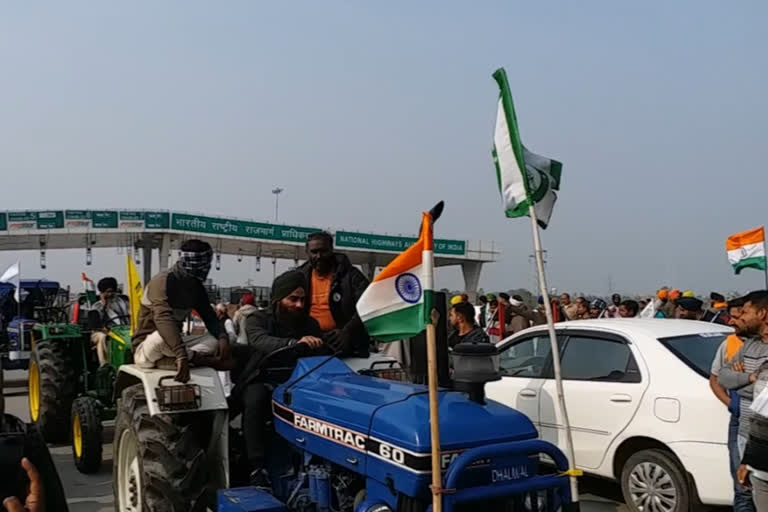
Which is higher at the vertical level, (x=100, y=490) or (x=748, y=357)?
(x=748, y=357)

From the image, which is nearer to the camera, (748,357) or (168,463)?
(168,463)

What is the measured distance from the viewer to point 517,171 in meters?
4.52

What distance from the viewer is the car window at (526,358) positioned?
6461mm

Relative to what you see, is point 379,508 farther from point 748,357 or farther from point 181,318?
point 748,357

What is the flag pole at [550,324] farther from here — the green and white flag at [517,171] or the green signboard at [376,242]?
the green signboard at [376,242]

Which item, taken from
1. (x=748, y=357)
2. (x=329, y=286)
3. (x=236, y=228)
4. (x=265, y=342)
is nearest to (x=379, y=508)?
(x=265, y=342)

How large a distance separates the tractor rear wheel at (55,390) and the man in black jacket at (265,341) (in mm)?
4212

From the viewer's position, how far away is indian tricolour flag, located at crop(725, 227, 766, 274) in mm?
8781

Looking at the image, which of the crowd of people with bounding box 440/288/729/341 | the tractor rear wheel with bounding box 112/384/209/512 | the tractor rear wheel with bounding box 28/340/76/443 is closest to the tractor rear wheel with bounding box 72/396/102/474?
the tractor rear wheel with bounding box 28/340/76/443

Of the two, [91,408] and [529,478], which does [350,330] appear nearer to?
[529,478]

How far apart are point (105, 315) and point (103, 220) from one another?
2814 cm

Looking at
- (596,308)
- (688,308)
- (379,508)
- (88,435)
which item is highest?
(688,308)

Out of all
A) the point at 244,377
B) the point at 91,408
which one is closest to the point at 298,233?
the point at 91,408

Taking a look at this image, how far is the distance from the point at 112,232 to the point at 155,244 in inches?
113
